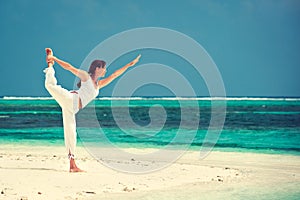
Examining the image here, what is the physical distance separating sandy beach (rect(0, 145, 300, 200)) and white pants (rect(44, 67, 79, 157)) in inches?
27.0

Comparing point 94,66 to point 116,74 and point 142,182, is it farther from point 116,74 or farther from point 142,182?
point 142,182

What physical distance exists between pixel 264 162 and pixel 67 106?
6.77 meters

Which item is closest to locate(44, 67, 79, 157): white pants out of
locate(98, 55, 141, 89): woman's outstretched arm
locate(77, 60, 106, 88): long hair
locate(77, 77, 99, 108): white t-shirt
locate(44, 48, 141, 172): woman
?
locate(44, 48, 141, 172): woman

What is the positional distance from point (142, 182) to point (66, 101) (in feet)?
6.64

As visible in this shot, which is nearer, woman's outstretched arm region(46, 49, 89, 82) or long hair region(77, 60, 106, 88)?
woman's outstretched arm region(46, 49, 89, 82)

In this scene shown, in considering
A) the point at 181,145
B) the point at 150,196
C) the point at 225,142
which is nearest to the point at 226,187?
the point at 150,196

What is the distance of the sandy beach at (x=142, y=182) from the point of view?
26.1 feet

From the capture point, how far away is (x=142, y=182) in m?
9.10

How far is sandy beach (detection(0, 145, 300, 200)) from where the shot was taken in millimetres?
7961

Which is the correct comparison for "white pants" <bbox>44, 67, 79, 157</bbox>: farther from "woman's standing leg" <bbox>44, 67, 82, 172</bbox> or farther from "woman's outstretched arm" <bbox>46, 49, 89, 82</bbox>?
"woman's outstretched arm" <bbox>46, 49, 89, 82</bbox>

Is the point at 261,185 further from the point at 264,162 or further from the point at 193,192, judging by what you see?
the point at 264,162

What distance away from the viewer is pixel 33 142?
65.4ft

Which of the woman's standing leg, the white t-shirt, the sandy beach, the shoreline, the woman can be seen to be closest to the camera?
the sandy beach

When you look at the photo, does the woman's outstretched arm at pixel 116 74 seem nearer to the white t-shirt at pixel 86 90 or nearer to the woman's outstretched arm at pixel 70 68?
the white t-shirt at pixel 86 90
